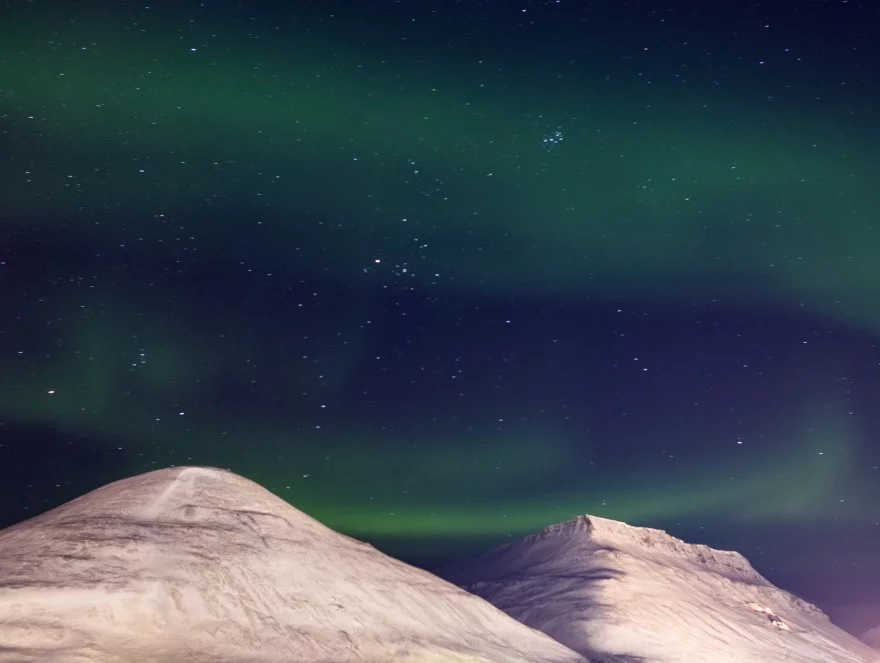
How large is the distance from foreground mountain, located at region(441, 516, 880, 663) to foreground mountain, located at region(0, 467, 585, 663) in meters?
12.4

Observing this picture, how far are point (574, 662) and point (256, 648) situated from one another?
12.7 metres

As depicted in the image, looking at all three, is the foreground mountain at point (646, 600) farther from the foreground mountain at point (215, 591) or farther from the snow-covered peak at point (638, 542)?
the foreground mountain at point (215, 591)

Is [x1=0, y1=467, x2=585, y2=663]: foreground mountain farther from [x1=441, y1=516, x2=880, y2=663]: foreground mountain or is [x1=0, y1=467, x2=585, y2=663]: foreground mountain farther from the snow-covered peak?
the snow-covered peak

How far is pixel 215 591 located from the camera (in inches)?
1135

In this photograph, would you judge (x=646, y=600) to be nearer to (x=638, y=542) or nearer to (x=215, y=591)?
(x=638, y=542)

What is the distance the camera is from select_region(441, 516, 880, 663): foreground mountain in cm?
4859

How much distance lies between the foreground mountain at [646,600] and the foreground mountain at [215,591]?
12420 mm

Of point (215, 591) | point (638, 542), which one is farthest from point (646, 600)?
point (215, 591)

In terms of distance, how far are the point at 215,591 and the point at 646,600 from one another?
119ft

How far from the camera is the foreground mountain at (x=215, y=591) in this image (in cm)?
2478

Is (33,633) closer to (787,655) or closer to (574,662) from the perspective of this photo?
(574,662)

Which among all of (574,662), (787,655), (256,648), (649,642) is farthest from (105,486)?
(787,655)

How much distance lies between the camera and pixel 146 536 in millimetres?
31203

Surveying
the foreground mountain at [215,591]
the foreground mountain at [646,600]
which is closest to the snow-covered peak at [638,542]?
the foreground mountain at [646,600]
